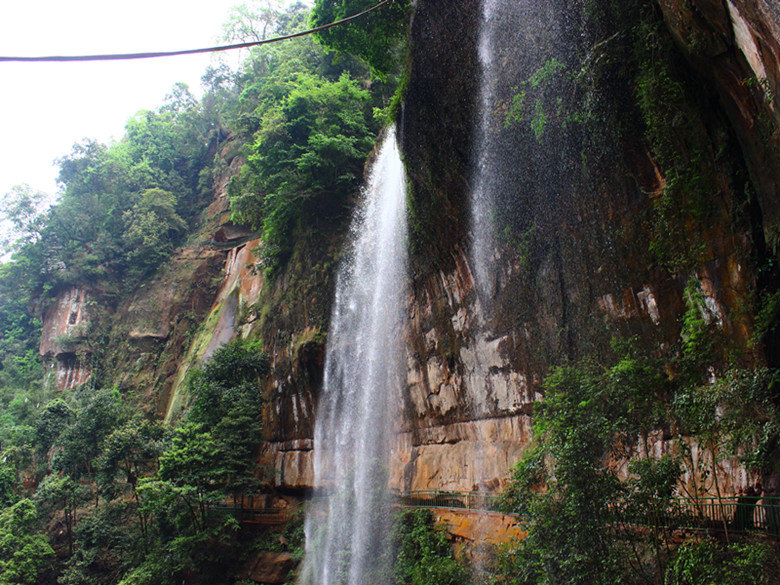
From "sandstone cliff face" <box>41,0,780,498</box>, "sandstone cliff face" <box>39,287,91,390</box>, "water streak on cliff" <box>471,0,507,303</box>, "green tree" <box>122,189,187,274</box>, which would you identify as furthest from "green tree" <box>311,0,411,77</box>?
"sandstone cliff face" <box>39,287,91,390</box>

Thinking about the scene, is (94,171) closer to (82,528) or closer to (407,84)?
(82,528)

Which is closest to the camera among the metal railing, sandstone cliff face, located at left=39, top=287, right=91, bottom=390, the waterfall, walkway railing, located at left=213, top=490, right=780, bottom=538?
walkway railing, located at left=213, top=490, right=780, bottom=538

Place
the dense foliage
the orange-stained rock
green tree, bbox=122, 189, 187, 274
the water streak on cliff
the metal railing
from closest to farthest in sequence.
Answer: the dense foliage < the orange-stained rock < the water streak on cliff < the metal railing < green tree, bbox=122, 189, 187, 274

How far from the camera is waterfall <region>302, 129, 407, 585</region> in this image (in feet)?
45.4

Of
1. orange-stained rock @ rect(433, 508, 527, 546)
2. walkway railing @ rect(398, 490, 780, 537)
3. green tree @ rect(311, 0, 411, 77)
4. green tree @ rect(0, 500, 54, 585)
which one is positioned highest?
green tree @ rect(311, 0, 411, 77)

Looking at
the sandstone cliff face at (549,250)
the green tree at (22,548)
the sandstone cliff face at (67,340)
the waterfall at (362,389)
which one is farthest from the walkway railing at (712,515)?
the sandstone cliff face at (67,340)

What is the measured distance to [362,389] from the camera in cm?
1600

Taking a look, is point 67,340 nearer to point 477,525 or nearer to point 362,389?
point 362,389

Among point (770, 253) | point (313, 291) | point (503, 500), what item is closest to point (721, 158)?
point (770, 253)

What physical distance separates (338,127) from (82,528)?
1570 centimetres

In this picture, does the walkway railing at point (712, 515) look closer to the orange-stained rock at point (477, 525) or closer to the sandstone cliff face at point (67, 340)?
the orange-stained rock at point (477, 525)

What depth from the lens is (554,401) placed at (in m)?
7.18

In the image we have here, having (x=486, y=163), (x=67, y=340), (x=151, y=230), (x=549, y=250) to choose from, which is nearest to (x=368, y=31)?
(x=486, y=163)

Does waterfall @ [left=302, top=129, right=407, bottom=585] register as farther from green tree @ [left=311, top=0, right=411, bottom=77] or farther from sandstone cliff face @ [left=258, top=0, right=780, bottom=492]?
green tree @ [left=311, top=0, right=411, bottom=77]
